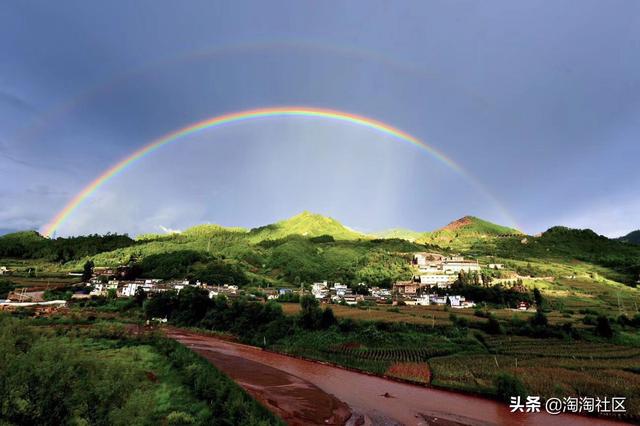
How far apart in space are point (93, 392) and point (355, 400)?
17243 millimetres

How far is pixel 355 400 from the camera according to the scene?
24.5 metres

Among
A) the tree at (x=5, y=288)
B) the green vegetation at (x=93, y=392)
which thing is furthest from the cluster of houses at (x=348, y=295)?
the tree at (x=5, y=288)

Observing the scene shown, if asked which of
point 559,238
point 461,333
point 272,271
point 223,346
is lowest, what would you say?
point 223,346

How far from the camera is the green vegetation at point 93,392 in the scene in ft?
33.4

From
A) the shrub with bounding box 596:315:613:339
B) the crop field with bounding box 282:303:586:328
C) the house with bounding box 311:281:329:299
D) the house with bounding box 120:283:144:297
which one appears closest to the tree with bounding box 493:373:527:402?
the crop field with bounding box 282:303:586:328

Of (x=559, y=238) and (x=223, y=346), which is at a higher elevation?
(x=559, y=238)

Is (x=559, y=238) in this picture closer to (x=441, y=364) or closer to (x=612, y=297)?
(x=612, y=297)

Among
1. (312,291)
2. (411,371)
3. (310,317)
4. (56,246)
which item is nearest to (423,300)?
(312,291)

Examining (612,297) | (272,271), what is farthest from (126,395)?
(272,271)

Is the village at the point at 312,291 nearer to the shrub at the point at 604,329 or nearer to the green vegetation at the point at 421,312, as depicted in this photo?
the green vegetation at the point at 421,312

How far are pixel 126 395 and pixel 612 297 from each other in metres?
90.7

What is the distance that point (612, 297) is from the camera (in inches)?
2958

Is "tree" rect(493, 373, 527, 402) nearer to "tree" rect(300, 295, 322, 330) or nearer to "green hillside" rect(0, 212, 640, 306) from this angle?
"tree" rect(300, 295, 322, 330)

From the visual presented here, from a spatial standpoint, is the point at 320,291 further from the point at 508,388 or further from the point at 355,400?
the point at 508,388
